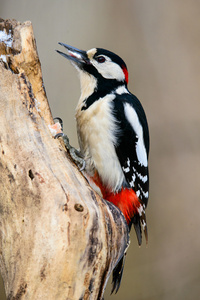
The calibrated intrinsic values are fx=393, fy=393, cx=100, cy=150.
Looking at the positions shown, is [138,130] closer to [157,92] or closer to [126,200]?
[126,200]

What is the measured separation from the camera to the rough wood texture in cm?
126

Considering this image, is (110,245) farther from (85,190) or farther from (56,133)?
(56,133)

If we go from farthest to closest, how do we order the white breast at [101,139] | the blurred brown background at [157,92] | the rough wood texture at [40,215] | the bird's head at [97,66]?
1. the blurred brown background at [157,92]
2. the bird's head at [97,66]
3. the white breast at [101,139]
4. the rough wood texture at [40,215]

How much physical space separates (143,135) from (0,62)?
0.78 meters

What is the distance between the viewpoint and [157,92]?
10.6 feet

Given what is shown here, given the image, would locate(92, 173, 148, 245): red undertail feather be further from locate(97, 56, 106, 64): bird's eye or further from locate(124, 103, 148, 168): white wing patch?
locate(97, 56, 106, 64): bird's eye

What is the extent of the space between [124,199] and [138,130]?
326 millimetres

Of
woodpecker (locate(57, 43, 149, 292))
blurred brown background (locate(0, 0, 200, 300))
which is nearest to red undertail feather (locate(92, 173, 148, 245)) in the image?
woodpecker (locate(57, 43, 149, 292))

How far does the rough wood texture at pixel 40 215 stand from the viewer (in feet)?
4.12

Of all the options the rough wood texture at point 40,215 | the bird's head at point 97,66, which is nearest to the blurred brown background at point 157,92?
the bird's head at point 97,66

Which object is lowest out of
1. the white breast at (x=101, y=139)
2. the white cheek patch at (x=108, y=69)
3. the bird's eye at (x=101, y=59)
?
the white breast at (x=101, y=139)

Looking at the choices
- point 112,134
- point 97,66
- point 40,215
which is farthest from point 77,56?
point 40,215

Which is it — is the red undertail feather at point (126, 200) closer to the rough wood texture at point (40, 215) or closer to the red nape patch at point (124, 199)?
the red nape patch at point (124, 199)

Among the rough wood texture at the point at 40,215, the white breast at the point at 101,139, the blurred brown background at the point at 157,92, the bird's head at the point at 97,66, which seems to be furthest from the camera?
the blurred brown background at the point at 157,92
